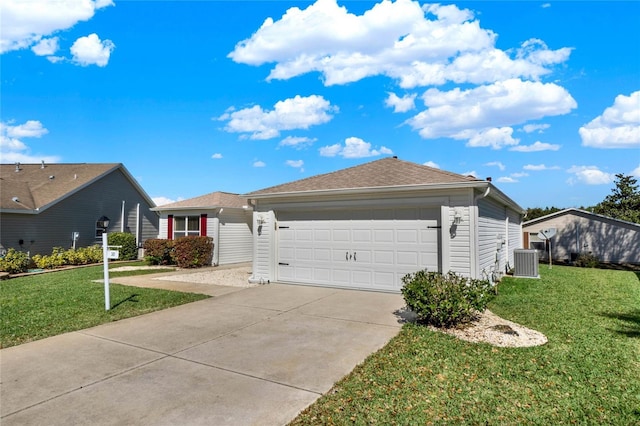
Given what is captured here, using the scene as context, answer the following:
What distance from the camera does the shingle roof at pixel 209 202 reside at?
1547cm

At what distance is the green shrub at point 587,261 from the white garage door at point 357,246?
15514 mm

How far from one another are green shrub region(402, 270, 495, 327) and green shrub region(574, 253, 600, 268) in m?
17.1

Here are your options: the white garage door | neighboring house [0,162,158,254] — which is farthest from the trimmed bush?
the white garage door

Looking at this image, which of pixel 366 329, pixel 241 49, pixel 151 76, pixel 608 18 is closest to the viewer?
pixel 366 329

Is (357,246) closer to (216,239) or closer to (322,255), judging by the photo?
(322,255)

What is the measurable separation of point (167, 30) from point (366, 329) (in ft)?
39.2

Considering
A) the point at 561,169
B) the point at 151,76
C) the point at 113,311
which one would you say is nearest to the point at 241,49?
the point at 151,76

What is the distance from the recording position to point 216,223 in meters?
15.3

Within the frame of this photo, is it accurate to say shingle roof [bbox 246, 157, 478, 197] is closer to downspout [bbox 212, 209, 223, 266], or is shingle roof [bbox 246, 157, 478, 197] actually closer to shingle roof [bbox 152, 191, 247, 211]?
downspout [bbox 212, 209, 223, 266]

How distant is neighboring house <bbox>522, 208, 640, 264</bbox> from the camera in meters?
19.4

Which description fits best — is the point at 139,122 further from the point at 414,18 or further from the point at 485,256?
the point at 485,256

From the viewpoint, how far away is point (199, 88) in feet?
50.9

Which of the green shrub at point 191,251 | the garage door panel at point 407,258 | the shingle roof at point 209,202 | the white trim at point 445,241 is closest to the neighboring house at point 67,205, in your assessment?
the shingle roof at point 209,202

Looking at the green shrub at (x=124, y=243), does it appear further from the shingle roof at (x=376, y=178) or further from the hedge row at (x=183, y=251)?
the shingle roof at (x=376, y=178)
